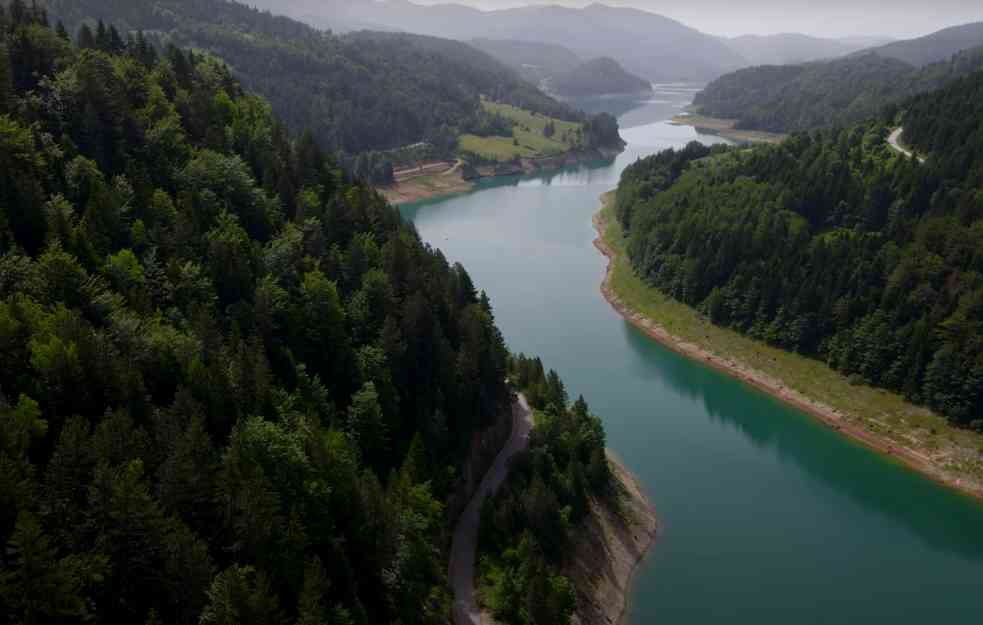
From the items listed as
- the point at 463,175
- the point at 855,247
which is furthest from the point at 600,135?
the point at 855,247

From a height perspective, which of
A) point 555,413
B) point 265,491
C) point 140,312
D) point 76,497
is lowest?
point 555,413

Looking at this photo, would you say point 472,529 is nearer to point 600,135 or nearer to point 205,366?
point 205,366

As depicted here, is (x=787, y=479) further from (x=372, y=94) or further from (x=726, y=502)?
(x=372, y=94)

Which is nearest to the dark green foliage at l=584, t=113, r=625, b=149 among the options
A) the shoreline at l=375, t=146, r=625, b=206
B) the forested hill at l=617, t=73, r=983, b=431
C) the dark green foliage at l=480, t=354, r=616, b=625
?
the shoreline at l=375, t=146, r=625, b=206

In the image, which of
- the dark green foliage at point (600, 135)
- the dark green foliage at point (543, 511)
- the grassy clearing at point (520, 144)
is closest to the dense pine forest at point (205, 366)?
the dark green foliage at point (543, 511)

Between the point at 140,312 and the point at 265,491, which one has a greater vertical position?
the point at 140,312

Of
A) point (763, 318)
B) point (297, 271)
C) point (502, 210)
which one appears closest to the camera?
point (297, 271)

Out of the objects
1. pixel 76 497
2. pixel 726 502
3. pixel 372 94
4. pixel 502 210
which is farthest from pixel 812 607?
pixel 372 94
